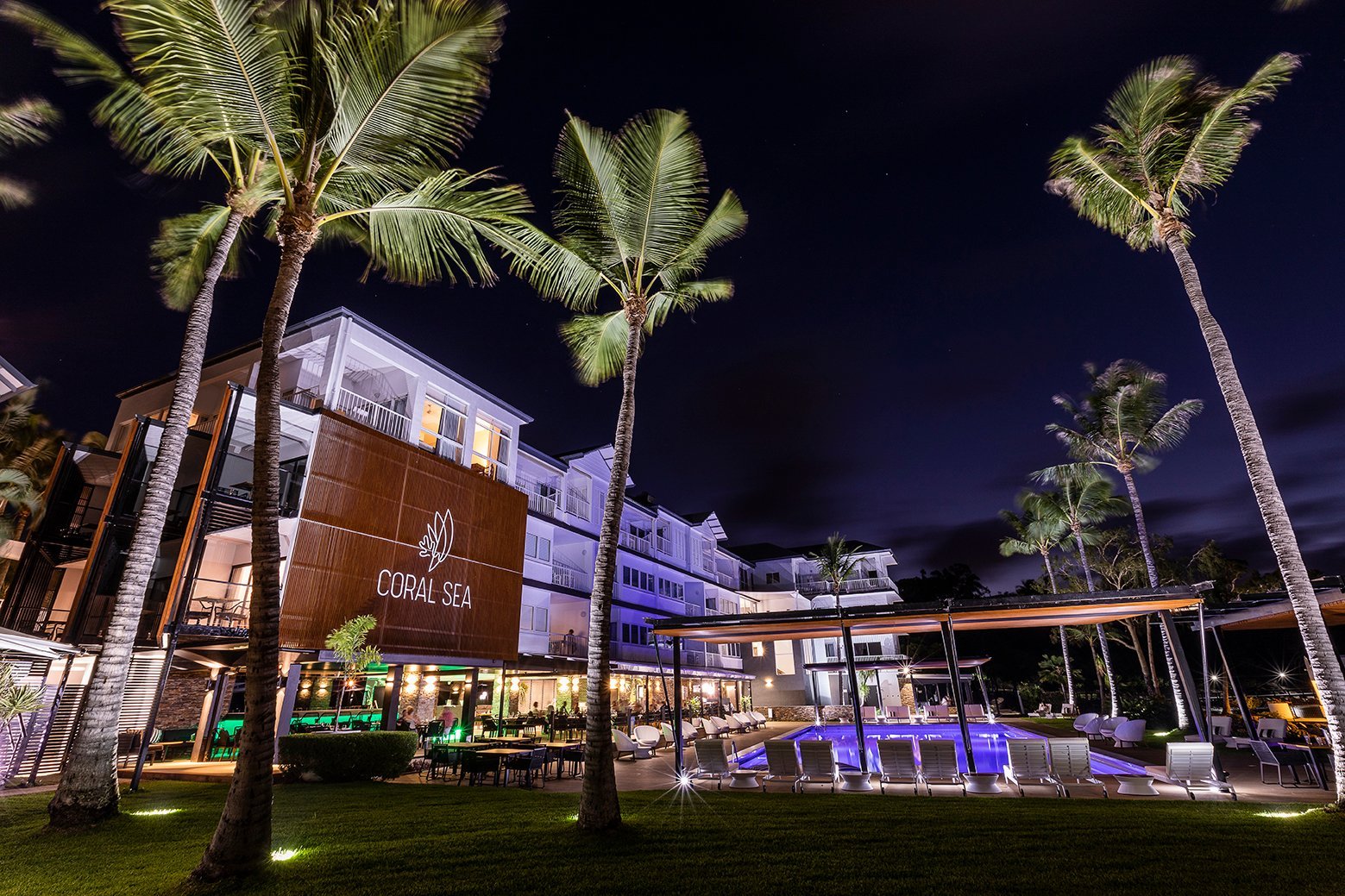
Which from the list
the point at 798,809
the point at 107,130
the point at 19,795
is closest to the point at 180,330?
the point at 107,130

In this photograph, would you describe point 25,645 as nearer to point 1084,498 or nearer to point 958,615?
point 958,615

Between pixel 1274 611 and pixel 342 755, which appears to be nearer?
pixel 342 755

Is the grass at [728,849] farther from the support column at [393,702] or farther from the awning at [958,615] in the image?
the support column at [393,702]

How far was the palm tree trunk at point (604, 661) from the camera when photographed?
8055mm

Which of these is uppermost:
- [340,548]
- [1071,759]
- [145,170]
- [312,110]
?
[145,170]

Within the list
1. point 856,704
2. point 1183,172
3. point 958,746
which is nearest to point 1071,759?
point 856,704

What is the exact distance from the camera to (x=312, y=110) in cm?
764

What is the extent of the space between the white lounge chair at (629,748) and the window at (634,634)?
40.1ft

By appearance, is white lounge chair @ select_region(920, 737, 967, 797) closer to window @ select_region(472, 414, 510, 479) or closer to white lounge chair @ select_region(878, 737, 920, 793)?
white lounge chair @ select_region(878, 737, 920, 793)

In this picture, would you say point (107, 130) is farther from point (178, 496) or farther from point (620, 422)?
point (178, 496)

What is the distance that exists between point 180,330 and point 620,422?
29.9ft

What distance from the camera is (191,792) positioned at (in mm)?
11594

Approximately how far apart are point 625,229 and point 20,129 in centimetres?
927

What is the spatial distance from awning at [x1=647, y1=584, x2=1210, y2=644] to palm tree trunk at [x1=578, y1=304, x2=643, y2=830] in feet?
17.8
